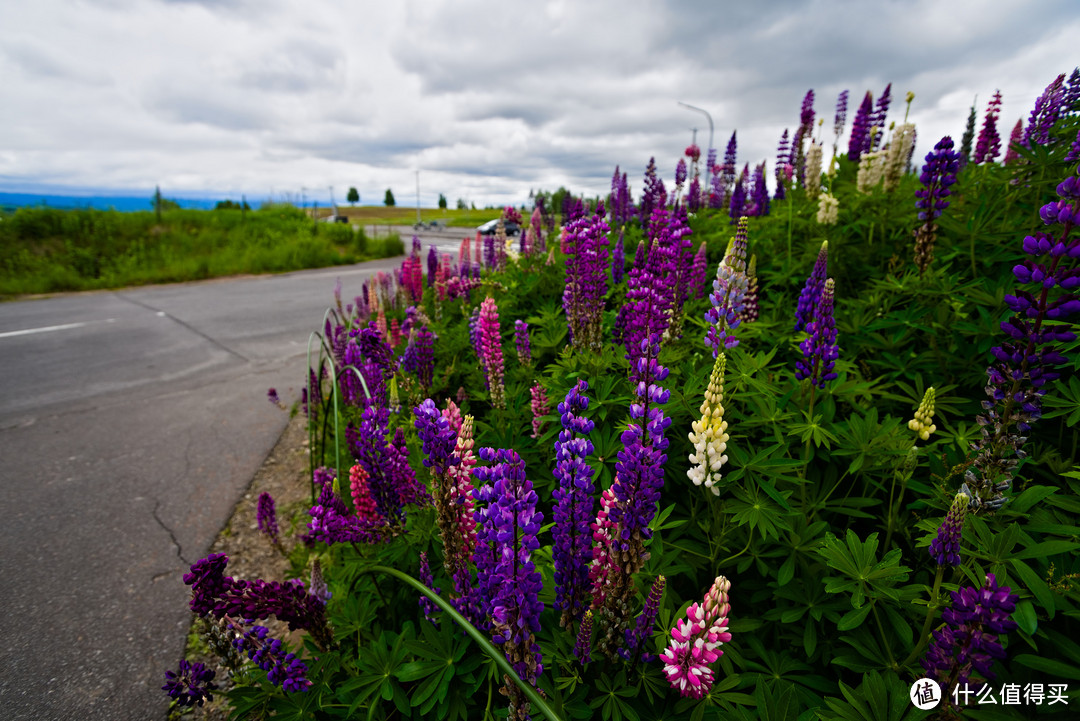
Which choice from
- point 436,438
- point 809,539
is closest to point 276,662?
point 436,438

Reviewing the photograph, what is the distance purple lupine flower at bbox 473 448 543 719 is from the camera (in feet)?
3.82

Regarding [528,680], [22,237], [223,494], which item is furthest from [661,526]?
[22,237]

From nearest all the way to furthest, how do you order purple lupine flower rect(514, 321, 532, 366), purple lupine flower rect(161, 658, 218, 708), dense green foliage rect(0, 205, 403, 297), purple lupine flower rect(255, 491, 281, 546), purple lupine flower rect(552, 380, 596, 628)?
1. purple lupine flower rect(552, 380, 596, 628)
2. purple lupine flower rect(161, 658, 218, 708)
3. purple lupine flower rect(255, 491, 281, 546)
4. purple lupine flower rect(514, 321, 532, 366)
5. dense green foliage rect(0, 205, 403, 297)

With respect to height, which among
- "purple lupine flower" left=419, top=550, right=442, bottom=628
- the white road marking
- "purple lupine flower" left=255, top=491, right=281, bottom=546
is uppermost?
"purple lupine flower" left=419, top=550, right=442, bottom=628

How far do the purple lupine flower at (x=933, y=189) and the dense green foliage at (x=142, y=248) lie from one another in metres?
19.2

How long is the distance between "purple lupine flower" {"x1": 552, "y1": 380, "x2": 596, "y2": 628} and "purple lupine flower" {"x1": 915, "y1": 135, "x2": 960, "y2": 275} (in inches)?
101

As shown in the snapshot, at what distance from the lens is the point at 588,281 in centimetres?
279

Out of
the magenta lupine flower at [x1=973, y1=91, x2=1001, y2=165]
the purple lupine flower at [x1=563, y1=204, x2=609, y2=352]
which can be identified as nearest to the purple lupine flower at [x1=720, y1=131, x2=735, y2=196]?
the magenta lupine flower at [x1=973, y1=91, x2=1001, y2=165]

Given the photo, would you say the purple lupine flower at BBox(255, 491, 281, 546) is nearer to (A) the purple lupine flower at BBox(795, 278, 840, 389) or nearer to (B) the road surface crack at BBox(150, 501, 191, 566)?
(B) the road surface crack at BBox(150, 501, 191, 566)

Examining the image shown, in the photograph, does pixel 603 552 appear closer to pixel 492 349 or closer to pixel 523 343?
pixel 492 349

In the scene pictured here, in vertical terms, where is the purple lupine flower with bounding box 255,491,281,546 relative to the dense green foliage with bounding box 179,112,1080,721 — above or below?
below

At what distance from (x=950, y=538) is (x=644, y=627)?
828mm

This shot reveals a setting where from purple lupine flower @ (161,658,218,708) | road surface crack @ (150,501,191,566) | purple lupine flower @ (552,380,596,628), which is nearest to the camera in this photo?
purple lupine flower @ (552,380,596,628)

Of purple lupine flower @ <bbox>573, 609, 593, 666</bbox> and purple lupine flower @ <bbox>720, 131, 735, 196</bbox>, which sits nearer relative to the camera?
purple lupine flower @ <bbox>573, 609, 593, 666</bbox>
